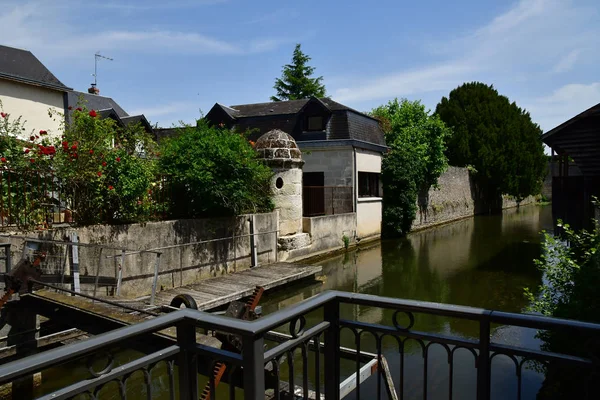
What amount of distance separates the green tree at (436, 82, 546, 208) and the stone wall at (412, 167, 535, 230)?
5.98ft

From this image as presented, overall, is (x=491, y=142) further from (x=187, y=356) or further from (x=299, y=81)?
(x=187, y=356)

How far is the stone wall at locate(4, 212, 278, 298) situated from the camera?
24.7ft

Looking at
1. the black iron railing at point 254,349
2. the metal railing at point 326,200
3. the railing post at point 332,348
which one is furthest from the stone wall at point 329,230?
the black iron railing at point 254,349

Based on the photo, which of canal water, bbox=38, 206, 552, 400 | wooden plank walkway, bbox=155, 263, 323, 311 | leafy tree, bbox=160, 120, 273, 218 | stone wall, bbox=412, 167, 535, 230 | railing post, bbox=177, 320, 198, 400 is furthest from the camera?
stone wall, bbox=412, 167, 535, 230

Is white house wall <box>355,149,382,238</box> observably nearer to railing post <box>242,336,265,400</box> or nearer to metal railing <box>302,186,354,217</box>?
metal railing <box>302,186,354,217</box>

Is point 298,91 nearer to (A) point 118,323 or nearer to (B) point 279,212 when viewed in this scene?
(B) point 279,212

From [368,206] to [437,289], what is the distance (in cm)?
845

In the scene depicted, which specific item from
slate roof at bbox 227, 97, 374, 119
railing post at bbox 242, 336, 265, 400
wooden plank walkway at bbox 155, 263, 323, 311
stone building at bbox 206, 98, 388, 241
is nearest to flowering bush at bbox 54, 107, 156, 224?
wooden plank walkway at bbox 155, 263, 323, 311

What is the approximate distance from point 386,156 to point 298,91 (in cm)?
1725

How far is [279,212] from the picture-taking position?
44.3ft

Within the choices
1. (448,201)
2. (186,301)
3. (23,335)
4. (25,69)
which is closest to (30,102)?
(25,69)

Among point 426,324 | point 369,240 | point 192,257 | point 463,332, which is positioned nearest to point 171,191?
point 192,257

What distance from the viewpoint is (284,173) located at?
13.4 metres

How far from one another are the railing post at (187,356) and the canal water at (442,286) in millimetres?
3734
